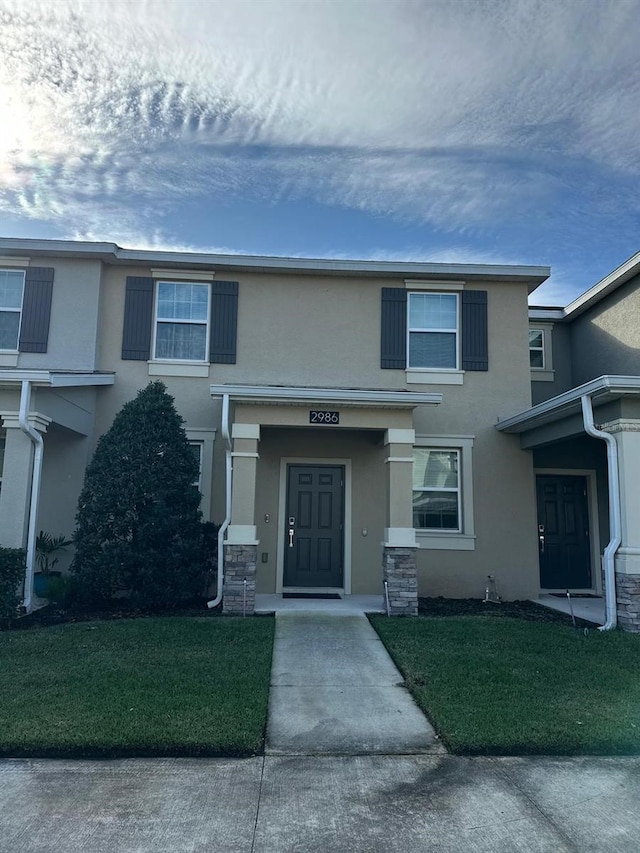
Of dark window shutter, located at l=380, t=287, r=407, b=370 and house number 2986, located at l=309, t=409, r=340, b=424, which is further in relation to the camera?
dark window shutter, located at l=380, t=287, r=407, b=370

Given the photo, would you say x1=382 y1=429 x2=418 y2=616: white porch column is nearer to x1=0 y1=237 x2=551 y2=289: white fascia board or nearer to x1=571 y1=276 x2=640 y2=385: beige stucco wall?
x1=0 y1=237 x2=551 y2=289: white fascia board

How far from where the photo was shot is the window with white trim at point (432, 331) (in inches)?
420

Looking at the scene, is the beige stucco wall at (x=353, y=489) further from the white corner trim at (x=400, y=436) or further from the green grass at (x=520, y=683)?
the green grass at (x=520, y=683)

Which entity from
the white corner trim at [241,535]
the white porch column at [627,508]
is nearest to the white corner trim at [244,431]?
the white corner trim at [241,535]

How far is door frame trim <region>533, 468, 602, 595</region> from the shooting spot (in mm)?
10859

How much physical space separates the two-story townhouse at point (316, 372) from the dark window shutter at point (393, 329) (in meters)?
0.02

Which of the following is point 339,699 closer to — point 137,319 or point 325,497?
point 325,497

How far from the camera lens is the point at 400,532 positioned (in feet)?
28.7

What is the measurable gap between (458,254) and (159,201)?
5429 millimetres

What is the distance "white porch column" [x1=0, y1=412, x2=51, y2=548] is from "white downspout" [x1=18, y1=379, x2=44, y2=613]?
0.07m

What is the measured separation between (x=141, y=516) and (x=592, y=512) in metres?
7.87

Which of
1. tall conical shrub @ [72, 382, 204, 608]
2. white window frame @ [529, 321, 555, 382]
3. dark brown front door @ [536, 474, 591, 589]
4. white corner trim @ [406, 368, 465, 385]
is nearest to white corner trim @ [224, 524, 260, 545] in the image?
tall conical shrub @ [72, 382, 204, 608]

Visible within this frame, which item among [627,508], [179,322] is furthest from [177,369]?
[627,508]

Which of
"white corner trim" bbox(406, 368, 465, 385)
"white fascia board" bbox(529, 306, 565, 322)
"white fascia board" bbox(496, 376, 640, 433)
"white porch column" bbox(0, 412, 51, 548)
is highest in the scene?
"white fascia board" bbox(529, 306, 565, 322)
